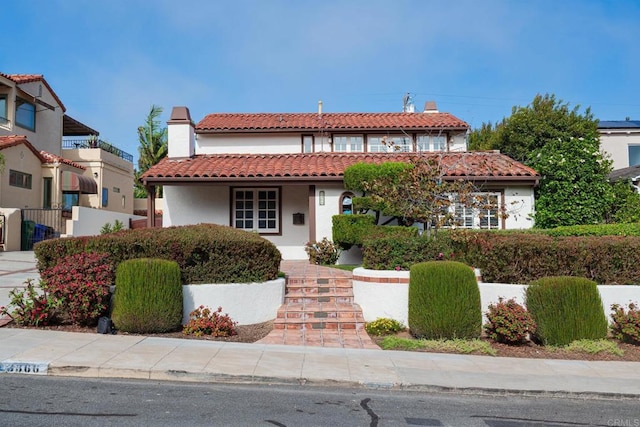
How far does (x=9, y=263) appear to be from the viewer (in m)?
15.1

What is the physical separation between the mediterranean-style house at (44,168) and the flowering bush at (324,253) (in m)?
12.7

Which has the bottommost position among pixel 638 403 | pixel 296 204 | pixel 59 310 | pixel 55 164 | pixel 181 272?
pixel 638 403

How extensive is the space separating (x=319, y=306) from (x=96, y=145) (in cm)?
2515

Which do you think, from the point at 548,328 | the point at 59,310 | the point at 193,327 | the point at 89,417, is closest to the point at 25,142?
the point at 59,310

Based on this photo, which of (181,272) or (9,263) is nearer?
(181,272)

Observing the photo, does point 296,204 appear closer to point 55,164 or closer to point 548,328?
point 548,328

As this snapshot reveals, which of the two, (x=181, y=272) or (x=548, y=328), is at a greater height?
(x=181, y=272)

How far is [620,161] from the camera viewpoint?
2681cm

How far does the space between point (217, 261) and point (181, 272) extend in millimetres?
722

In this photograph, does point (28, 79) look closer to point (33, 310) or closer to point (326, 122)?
point (326, 122)

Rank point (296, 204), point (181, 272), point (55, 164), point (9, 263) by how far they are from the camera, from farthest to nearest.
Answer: point (55, 164), point (296, 204), point (9, 263), point (181, 272)

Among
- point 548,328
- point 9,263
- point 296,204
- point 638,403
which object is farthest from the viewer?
point 296,204

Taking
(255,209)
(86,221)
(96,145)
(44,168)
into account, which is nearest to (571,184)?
(255,209)

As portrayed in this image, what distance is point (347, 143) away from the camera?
2023 centimetres
